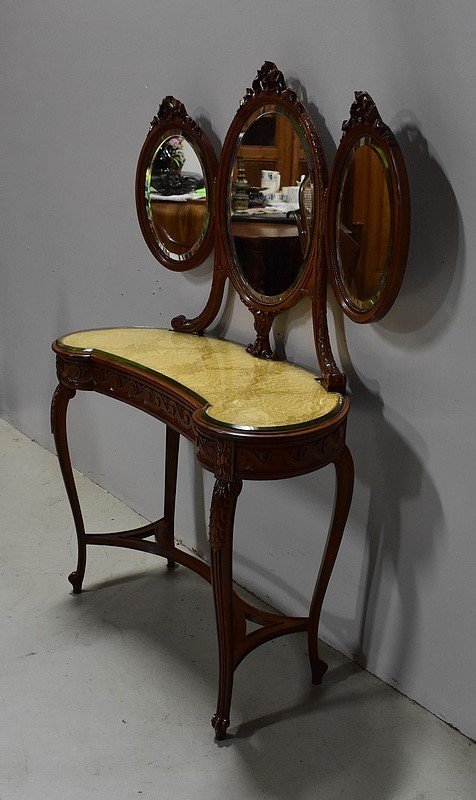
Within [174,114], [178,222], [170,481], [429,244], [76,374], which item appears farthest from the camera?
[170,481]

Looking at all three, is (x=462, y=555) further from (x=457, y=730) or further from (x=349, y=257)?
(x=349, y=257)

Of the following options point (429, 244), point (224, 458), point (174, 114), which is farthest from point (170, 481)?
point (429, 244)

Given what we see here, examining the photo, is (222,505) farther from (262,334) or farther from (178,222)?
(178,222)

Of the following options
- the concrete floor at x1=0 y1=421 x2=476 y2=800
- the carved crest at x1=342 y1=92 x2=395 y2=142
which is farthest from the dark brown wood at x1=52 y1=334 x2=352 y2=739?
the carved crest at x1=342 y1=92 x2=395 y2=142

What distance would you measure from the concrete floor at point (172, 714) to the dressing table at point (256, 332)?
0.36ft

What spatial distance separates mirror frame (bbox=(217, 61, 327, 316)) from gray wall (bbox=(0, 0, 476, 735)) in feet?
0.21

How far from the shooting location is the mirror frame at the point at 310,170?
2193 mm

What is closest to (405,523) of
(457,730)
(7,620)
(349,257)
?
(457,730)

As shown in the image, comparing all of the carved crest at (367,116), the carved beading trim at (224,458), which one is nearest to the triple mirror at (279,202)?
the carved crest at (367,116)

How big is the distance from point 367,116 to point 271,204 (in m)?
0.46

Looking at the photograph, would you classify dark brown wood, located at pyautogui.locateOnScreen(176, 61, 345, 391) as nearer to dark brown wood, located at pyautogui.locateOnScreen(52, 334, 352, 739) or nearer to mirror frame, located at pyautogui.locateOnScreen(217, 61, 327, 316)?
mirror frame, located at pyautogui.locateOnScreen(217, 61, 327, 316)

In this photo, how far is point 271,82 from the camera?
7.39 feet

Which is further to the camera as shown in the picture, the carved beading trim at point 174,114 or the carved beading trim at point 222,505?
the carved beading trim at point 174,114

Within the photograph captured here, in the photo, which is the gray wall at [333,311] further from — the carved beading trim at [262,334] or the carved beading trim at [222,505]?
the carved beading trim at [222,505]
